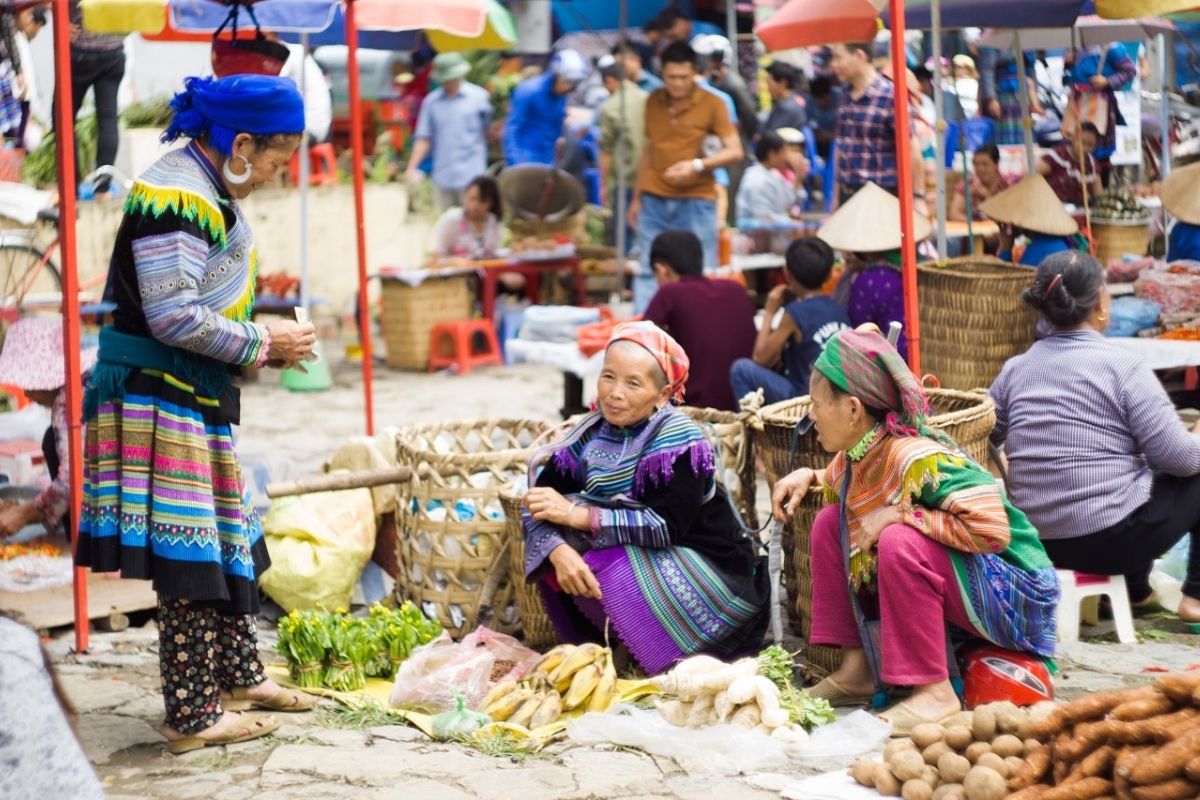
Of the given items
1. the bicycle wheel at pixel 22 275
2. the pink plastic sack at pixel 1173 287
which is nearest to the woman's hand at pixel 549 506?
the pink plastic sack at pixel 1173 287

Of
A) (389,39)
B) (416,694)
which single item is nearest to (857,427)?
(416,694)

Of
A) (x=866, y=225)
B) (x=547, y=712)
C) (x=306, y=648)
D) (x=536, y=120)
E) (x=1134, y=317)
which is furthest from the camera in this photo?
(x=536, y=120)

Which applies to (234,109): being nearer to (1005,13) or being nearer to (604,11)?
(1005,13)

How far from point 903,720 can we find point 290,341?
2001 mm

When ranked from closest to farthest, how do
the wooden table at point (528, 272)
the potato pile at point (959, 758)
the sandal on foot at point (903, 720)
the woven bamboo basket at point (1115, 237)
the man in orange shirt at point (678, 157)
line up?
the potato pile at point (959, 758), the sandal on foot at point (903, 720), the woven bamboo basket at point (1115, 237), the man in orange shirt at point (678, 157), the wooden table at point (528, 272)

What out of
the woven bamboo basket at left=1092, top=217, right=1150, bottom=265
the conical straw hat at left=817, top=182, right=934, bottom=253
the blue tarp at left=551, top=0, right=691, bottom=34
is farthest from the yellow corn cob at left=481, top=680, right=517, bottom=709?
the blue tarp at left=551, top=0, right=691, bottom=34

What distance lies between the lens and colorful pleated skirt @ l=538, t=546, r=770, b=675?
15.8ft

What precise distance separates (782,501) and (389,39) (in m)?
5.00

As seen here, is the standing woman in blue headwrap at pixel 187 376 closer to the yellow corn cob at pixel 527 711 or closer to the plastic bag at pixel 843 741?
the yellow corn cob at pixel 527 711

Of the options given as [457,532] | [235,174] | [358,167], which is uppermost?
[358,167]

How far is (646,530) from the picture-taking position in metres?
4.79

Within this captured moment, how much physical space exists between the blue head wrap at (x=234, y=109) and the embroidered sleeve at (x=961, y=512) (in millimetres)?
1988

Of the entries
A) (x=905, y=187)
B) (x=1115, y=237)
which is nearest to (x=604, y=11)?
(x=1115, y=237)

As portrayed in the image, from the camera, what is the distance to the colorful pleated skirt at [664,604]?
4812 millimetres
